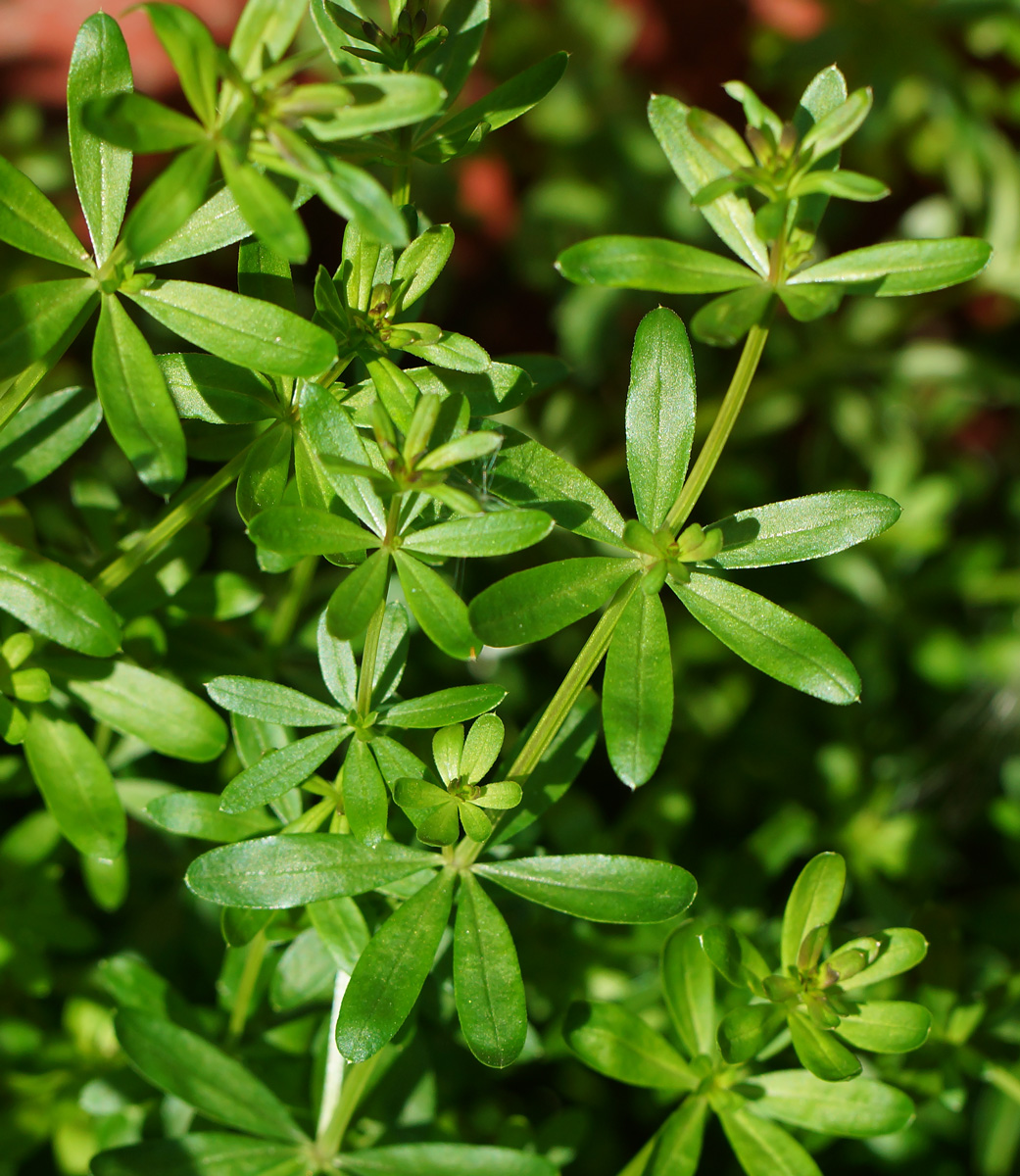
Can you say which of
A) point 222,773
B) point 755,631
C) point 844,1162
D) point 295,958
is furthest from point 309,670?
point 844,1162

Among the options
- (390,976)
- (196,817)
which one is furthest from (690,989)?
(196,817)

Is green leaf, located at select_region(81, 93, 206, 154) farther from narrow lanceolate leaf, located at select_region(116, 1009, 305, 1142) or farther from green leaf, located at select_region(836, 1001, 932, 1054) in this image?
green leaf, located at select_region(836, 1001, 932, 1054)

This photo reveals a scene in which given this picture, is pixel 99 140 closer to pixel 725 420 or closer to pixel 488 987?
pixel 725 420

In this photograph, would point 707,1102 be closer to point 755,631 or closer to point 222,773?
point 755,631

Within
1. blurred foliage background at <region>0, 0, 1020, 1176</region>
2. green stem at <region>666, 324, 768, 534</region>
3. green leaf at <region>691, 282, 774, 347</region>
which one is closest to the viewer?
green leaf at <region>691, 282, 774, 347</region>

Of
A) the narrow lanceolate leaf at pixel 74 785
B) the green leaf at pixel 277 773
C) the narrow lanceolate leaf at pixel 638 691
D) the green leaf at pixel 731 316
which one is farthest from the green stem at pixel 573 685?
the narrow lanceolate leaf at pixel 74 785

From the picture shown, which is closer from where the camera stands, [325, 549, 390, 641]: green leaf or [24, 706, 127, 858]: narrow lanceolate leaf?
[325, 549, 390, 641]: green leaf

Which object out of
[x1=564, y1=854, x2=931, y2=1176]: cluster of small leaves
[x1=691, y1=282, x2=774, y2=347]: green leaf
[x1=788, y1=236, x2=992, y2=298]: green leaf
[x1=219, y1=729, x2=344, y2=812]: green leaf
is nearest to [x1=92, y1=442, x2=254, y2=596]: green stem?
[x1=219, y1=729, x2=344, y2=812]: green leaf

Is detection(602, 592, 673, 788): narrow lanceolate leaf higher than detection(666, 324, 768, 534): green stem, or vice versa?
detection(666, 324, 768, 534): green stem

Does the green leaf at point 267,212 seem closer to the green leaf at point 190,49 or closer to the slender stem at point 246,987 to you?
the green leaf at point 190,49
